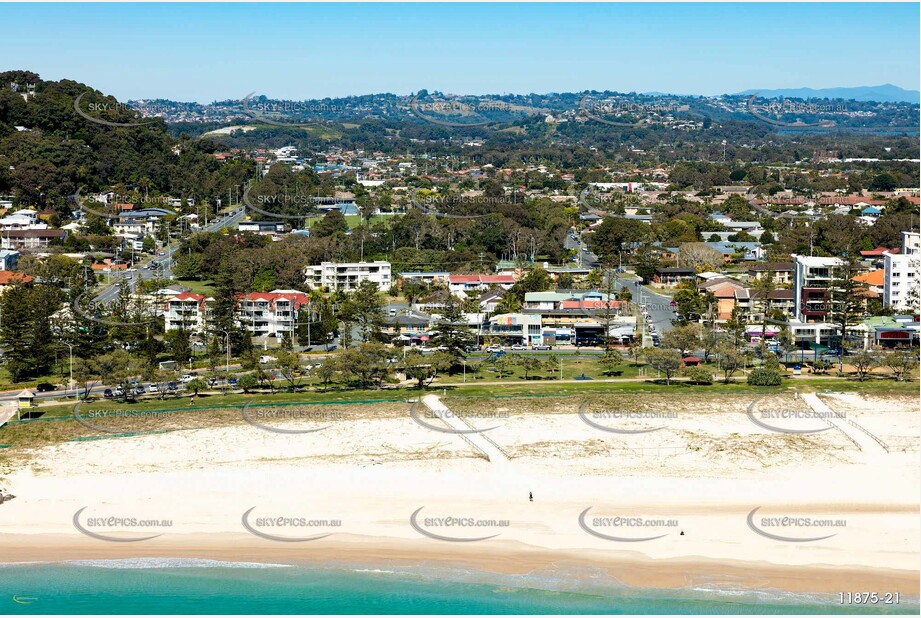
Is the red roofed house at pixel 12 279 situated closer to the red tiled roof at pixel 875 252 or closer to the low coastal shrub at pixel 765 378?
the low coastal shrub at pixel 765 378

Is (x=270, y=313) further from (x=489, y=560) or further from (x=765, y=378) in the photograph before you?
(x=489, y=560)

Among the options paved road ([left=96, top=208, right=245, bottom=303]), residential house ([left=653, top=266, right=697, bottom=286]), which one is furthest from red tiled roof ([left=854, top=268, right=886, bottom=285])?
paved road ([left=96, top=208, right=245, bottom=303])

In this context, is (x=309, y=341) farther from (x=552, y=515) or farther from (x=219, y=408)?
(x=552, y=515)

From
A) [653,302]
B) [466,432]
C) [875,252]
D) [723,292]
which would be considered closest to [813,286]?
[723,292]

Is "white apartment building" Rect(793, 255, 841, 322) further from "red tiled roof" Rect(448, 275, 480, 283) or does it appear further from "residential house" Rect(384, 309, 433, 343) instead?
"red tiled roof" Rect(448, 275, 480, 283)

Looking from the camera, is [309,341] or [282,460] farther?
[309,341]

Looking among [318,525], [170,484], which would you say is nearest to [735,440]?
[318,525]

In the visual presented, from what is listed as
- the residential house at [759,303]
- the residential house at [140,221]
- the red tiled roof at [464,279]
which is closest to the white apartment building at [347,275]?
the red tiled roof at [464,279]
